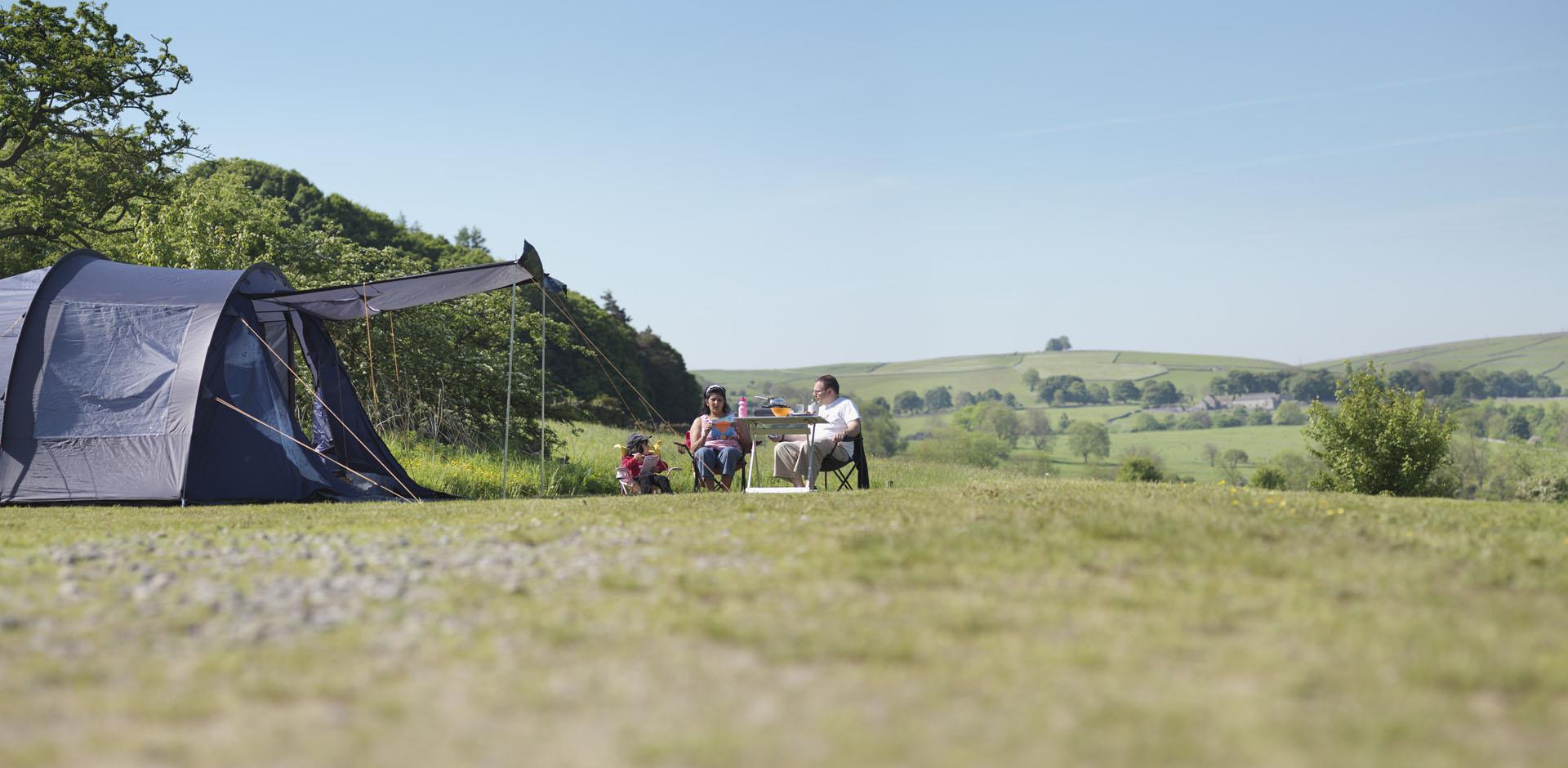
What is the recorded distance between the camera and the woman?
37.1 feet

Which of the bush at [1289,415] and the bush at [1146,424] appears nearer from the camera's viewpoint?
the bush at [1289,415]

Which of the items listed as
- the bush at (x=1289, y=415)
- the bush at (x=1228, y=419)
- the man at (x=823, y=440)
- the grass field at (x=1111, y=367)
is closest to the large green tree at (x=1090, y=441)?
the bush at (x=1228, y=419)

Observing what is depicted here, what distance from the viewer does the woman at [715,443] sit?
1130cm

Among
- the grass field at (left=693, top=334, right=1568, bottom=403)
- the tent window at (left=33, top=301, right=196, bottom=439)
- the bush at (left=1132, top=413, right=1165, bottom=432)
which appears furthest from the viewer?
the grass field at (left=693, top=334, right=1568, bottom=403)

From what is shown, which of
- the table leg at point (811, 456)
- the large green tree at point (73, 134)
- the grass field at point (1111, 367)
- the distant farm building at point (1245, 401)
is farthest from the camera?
the grass field at point (1111, 367)

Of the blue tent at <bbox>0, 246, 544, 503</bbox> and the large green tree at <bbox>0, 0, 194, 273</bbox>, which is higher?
the large green tree at <bbox>0, 0, 194, 273</bbox>

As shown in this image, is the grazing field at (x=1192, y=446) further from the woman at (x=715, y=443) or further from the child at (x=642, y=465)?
the child at (x=642, y=465)

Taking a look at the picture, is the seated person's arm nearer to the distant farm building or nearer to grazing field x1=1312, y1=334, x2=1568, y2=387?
the distant farm building

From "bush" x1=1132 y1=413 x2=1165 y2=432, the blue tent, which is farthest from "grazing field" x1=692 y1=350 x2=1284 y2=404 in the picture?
the blue tent

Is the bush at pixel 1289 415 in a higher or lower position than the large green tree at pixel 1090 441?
higher

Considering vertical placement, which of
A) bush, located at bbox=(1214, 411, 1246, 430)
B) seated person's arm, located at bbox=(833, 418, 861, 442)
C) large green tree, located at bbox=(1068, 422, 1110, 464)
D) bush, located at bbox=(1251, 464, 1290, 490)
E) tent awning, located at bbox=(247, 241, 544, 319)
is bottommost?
bush, located at bbox=(1251, 464, 1290, 490)

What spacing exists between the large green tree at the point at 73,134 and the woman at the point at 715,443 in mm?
14803

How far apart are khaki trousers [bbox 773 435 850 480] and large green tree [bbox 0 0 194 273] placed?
50.8 ft

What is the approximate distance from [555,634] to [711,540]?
2.11m
